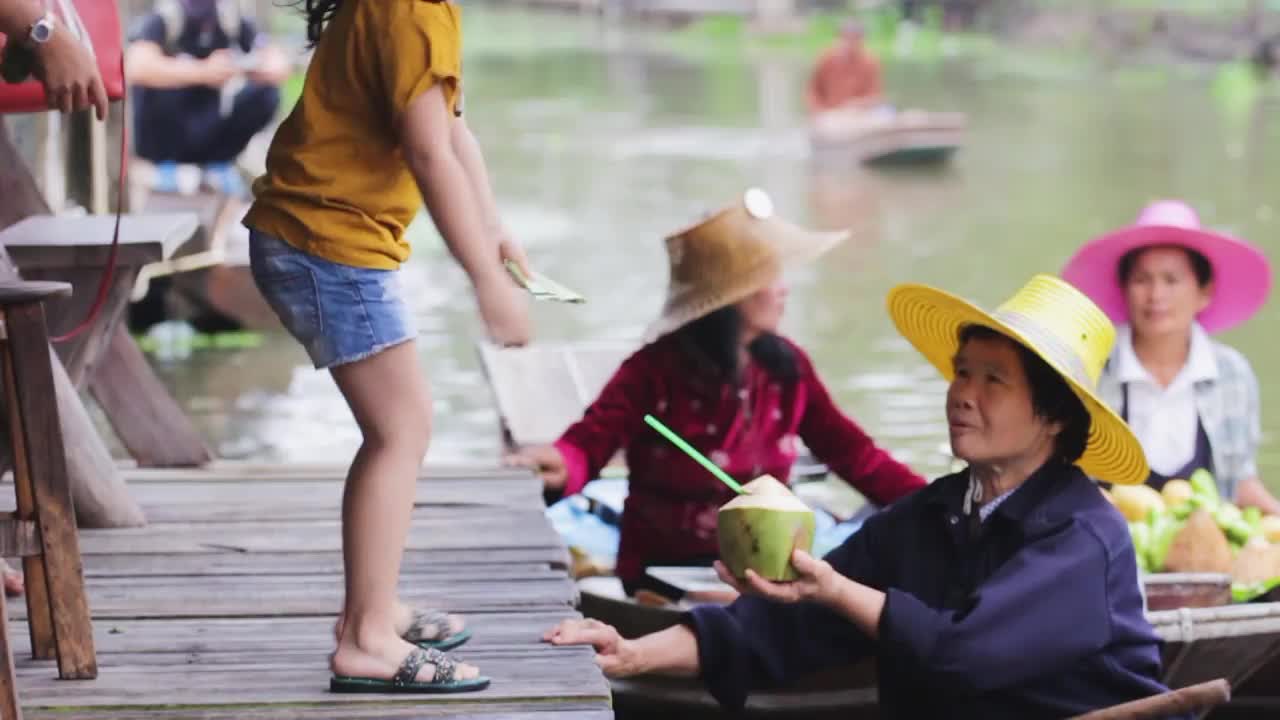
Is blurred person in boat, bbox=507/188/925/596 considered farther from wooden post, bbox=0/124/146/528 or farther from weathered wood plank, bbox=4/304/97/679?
weathered wood plank, bbox=4/304/97/679

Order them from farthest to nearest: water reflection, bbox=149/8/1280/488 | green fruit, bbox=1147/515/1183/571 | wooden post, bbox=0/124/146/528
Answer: water reflection, bbox=149/8/1280/488 < green fruit, bbox=1147/515/1183/571 < wooden post, bbox=0/124/146/528

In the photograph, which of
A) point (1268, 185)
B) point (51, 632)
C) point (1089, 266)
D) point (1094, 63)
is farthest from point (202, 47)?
point (1094, 63)

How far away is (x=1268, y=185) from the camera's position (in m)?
16.5

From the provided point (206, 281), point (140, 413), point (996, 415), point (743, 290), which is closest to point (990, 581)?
point (996, 415)

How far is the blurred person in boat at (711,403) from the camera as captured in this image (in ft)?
15.6

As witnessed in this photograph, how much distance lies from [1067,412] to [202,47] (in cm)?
752

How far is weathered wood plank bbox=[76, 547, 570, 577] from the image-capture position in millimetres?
4062

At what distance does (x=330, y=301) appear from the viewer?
10.5 feet

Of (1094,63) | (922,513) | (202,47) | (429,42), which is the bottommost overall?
(1094,63)

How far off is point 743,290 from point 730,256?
88 millimetres

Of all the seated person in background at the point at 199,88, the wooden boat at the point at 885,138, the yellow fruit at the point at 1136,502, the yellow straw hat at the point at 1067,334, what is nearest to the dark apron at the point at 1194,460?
the yellow fruit at the point at 1136,502

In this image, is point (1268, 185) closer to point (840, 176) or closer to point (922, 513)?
point (840, 176)

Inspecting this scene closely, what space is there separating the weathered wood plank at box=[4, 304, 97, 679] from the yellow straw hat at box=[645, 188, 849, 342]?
5.49ft

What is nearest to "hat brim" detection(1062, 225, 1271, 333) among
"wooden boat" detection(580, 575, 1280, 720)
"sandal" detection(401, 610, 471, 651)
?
"wooden boat" detection(580, 575, 1280, 720)
